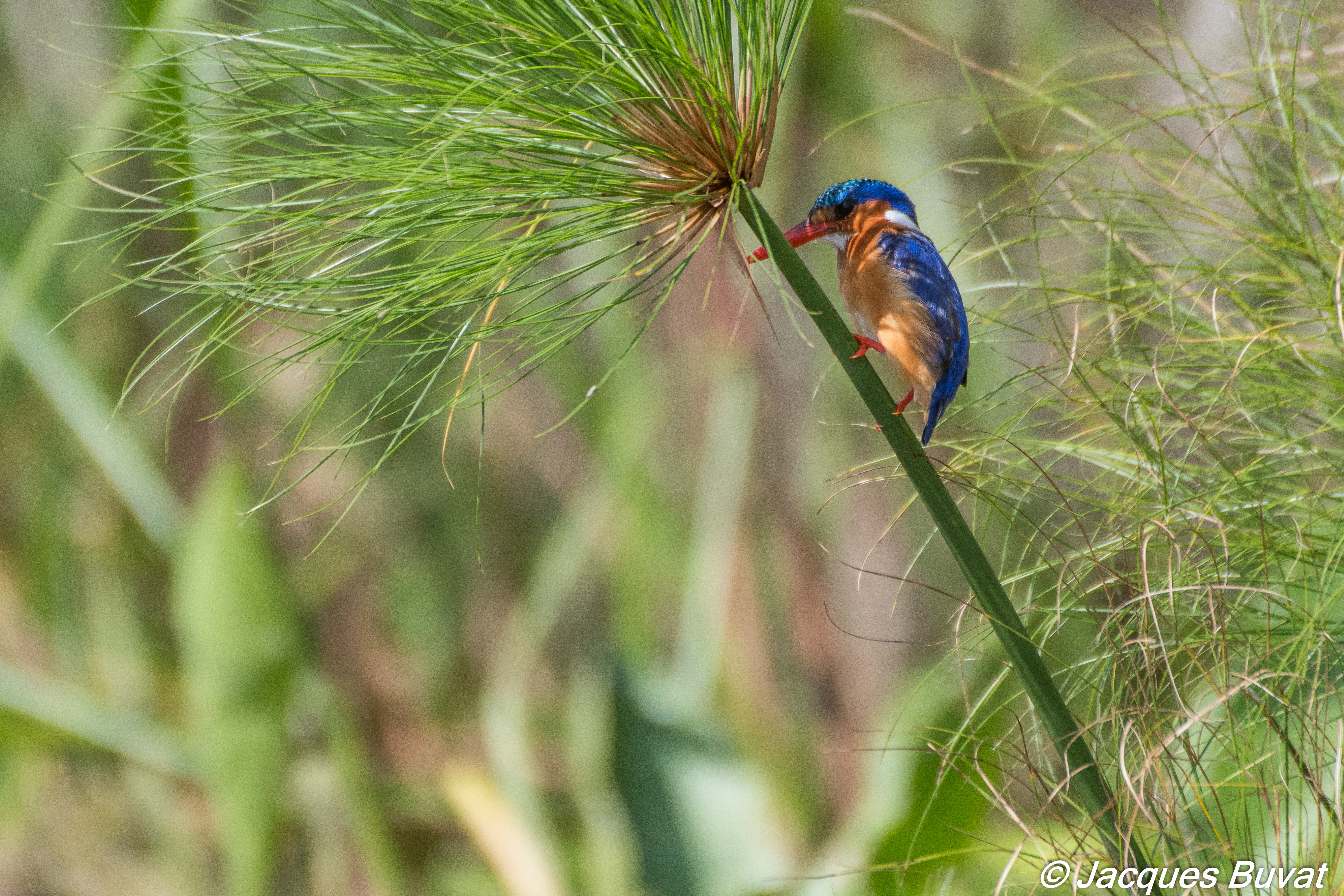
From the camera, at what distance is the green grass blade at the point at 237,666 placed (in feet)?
3.76

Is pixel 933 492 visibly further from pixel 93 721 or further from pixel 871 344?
pixel 93 721

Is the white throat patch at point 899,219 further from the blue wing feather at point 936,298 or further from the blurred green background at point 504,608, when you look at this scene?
the blurred green background at point 504,608

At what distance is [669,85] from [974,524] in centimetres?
36

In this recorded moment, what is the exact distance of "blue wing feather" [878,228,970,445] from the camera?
411 millimetres

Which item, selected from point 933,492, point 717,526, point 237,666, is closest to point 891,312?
point 933,492

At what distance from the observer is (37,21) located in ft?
4.67

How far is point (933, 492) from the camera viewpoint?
31 cm

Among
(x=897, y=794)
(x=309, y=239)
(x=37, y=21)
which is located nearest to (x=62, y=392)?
(x=37, y=21)

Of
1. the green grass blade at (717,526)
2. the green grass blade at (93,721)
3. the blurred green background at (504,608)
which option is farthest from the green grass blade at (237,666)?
the green grass blade at (717,526)

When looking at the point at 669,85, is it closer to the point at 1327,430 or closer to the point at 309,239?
the point at 309,239

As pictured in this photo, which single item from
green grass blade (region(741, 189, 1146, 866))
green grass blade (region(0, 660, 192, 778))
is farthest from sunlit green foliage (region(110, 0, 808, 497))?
green grass blade (region(0, 660, 192, 778))

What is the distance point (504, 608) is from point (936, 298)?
1.58 m

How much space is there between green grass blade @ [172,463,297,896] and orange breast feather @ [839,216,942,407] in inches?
36.3

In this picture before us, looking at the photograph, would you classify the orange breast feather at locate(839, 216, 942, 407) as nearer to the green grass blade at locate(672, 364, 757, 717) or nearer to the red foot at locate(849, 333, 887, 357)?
the red foot at locate(849, 333, 887, 357)
